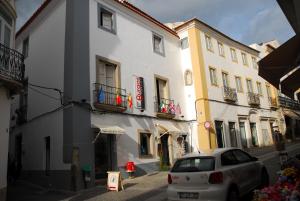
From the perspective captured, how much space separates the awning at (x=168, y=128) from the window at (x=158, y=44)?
200 inches

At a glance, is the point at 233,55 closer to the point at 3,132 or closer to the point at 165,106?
the point at 165,106

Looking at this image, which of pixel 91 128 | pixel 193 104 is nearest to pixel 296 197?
pixel 91 128

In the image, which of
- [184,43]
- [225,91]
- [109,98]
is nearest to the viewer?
[109,98]

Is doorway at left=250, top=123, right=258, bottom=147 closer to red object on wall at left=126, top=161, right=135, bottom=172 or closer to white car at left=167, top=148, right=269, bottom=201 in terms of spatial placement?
red object on wall at left=126, top=161, right=135, bottom=172

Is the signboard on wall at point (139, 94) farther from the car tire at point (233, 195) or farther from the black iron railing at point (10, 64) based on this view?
the car tire at point (233, 195)

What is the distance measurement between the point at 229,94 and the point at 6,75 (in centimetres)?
1858

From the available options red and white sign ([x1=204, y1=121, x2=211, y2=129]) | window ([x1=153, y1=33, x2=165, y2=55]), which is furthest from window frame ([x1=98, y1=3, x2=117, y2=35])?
red and white sign ([x1=204, y1=121, x2=211, y2=129])

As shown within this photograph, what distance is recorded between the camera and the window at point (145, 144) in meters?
17.9

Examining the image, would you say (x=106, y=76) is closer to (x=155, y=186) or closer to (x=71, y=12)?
(x=71, y=12)

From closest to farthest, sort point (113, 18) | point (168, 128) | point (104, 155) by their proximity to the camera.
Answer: point (104, 155)
point (113, 18)
point (168, 128)

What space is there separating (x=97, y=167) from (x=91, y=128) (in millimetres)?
1982

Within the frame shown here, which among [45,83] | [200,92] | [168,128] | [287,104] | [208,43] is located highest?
[208,43]

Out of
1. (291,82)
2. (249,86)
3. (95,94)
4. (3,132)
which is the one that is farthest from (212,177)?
(249,86)

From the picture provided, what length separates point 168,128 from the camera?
19.8 m
